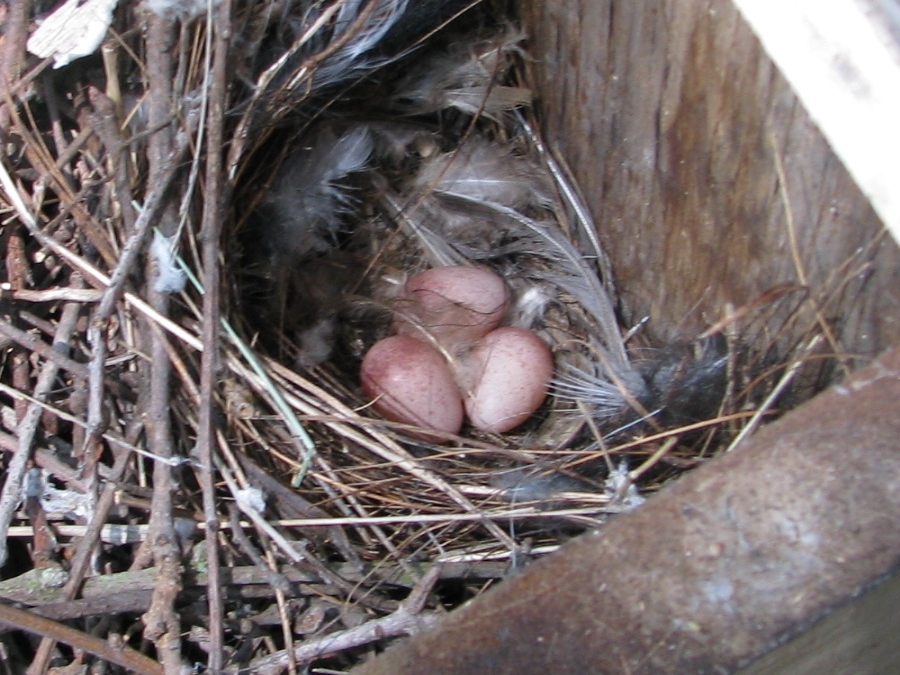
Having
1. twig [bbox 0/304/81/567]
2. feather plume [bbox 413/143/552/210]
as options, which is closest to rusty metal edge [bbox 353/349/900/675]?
twig [bbox 0/304/81/567]

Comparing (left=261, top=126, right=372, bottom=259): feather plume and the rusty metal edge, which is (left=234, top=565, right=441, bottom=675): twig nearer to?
the rusty metal edge

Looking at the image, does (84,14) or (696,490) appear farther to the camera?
(84,14)

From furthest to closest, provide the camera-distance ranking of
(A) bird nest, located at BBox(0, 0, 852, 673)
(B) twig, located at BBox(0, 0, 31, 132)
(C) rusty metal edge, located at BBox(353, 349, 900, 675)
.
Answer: (B) twig, located at BBox(0, 0, 31, 132), (A) bird nest, located at BBox(0, 0, 852, 673), (C) rusty metal edge, located at BBox(353, 349, 900, 675)

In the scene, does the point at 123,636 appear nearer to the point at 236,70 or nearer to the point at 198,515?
the point at 198,515

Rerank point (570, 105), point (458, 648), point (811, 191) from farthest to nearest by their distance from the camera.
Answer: point (570, 105) < point (811, 191) < point (458, 648)

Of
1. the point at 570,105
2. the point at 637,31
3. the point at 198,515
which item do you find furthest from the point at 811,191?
the point at 198,515

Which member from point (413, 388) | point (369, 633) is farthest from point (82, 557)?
point (413, 388)

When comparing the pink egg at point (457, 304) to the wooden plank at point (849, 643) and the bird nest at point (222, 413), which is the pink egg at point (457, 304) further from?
the wooden plank at point (849, 643)

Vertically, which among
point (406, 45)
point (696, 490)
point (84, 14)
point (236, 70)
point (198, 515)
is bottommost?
point (696, 490)
